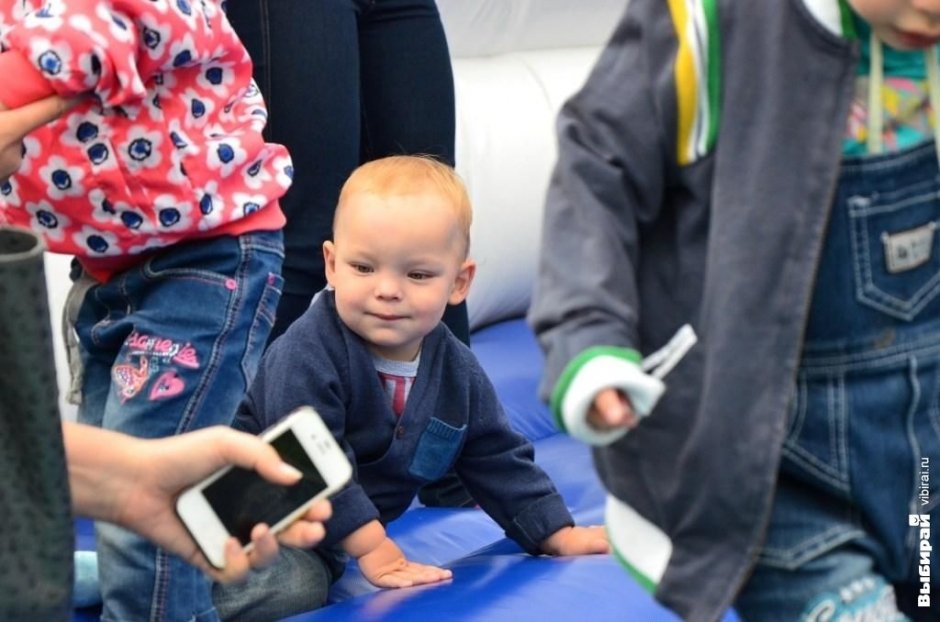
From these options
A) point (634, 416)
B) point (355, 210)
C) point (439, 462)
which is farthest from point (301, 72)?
point (634, 416)

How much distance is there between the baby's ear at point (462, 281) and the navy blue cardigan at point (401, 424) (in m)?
0.05

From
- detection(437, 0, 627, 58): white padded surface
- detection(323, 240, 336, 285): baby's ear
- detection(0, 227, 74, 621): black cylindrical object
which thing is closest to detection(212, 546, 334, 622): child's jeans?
detection(323, 240, 336, 285): baby's ear

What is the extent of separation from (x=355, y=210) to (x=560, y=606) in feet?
1.70

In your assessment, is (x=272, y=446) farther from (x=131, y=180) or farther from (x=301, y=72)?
(x=301, y=72)

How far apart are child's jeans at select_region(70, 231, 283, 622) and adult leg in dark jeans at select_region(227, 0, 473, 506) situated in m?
0.42

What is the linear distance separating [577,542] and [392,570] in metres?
0.24

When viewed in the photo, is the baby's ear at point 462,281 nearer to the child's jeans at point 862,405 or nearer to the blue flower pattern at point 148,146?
the blue flower pattern at point 148,146

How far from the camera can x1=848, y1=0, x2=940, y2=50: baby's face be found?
3.61 feet

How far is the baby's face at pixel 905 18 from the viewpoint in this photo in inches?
43.3

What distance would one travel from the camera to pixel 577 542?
76.1 inches

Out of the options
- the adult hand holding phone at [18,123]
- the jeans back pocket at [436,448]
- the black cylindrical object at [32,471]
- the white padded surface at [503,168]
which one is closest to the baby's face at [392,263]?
the jeans back pocket at [436,448]

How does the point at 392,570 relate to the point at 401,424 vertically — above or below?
below

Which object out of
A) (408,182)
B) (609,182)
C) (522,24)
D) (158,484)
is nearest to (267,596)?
(408,182)

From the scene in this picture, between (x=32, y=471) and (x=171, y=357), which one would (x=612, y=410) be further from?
(x=171, y=357)
